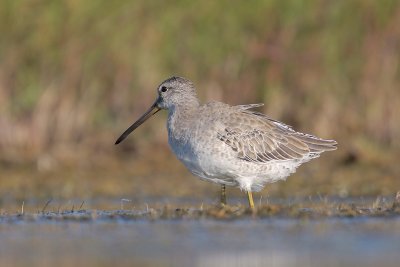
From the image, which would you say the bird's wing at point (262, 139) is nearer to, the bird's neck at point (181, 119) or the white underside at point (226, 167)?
the white underside at point (226, 167)

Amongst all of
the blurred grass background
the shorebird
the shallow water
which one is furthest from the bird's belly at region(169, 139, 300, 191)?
the blurred grass background

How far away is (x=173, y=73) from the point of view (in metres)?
15.0

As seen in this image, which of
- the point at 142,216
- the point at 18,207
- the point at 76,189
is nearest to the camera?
the point at 142,216

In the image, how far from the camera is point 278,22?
1520cm

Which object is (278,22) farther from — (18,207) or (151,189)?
(18,207)

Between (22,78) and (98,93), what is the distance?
1.12 metres

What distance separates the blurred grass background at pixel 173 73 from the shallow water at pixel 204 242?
5.11m

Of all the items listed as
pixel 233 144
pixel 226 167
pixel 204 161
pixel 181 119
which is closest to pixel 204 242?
pixel 204 161

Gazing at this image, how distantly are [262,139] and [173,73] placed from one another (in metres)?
4.60

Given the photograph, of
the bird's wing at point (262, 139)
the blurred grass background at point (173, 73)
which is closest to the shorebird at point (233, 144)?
the bird's wing at point (262, 139)

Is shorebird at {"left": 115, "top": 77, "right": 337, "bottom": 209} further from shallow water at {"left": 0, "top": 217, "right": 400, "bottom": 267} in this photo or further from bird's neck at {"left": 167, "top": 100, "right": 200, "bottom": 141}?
shallow water at {"left": 0, "top": 217, "right": 400, "bottom": 267}

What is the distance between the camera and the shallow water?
293 inches

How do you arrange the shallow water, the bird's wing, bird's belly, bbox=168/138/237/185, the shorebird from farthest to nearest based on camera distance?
the bird's wing < the shorebird < bird's belly, bbox=168/138/237/185 < the shallow water

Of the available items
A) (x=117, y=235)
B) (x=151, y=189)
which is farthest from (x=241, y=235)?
(x=151, y=189)
